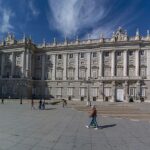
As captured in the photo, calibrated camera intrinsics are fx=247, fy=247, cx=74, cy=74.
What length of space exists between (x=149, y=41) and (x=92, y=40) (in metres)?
15.4

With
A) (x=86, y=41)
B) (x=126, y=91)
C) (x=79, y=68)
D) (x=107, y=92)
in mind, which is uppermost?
(x=86, y=41)

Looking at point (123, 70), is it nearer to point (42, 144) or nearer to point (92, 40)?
point (92, 40)

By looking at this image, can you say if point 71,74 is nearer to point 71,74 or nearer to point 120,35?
point 71,74

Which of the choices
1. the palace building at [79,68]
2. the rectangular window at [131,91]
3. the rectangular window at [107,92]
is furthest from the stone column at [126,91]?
the rectangular window at [107,92]

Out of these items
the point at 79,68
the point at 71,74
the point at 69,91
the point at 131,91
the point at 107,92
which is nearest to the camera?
the point at 131,91

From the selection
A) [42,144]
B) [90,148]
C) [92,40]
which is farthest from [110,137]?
[92,40]

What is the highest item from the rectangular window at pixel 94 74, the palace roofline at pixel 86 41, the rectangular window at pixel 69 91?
the palace roofline at pixel 86 41

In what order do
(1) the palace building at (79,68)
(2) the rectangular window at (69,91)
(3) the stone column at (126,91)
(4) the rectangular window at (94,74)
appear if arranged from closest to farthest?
1. (3) the stone column at (126,91)
2. (1) the palace building at (79,68)
3. (4) the rectangular window at (94,74)
4. (2) the rectangular window at (69,91)

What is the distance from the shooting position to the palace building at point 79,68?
63781 mm

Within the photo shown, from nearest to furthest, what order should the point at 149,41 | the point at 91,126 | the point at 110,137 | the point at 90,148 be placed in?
the point at 90,148 < the point at 110,137 < the point at 91,126 < the point at 149,41

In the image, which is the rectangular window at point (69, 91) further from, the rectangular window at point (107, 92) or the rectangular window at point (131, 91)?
the rectangular window at point (131, 91)

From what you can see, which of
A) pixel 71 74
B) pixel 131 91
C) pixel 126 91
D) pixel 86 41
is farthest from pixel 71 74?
pixel 131 91

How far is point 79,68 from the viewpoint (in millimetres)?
69938

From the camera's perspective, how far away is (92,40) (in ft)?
227
